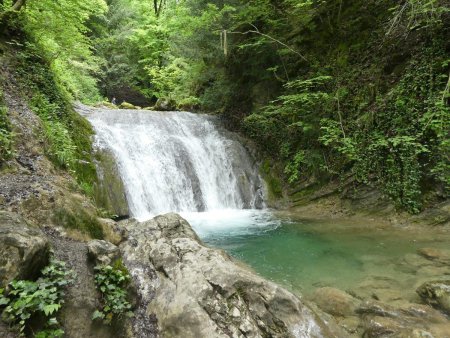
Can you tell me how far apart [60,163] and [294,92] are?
816 centimetres

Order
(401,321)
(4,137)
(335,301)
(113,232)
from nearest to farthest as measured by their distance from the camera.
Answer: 1. (401,321)
2. (335,301)
3. (113,232)
4. (4,137)

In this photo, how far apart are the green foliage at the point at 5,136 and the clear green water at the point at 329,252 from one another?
4.43 metres

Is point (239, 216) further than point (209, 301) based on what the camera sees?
Yes

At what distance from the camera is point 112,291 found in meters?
3.30

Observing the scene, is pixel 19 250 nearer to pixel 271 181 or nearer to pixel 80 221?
pixel 80 221

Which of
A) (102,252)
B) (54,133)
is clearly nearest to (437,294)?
(102,252)

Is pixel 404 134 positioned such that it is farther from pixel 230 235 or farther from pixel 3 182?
pixel 3 182

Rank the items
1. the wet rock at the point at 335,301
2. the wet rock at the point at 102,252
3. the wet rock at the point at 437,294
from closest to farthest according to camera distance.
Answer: the wet rock at the point at 102,252, the wet rock at the point at 437,294, the wet rock at the point at 335,301

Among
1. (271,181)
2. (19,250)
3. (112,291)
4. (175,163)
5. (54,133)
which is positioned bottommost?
(112,291)

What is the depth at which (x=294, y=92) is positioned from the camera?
1138 centimetres

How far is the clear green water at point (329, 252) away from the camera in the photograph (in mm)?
5191

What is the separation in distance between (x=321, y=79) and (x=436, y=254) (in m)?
6.01

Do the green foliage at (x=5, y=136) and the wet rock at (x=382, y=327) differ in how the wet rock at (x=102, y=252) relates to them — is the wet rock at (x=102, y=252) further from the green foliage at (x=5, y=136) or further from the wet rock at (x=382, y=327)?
the wet rock at (x=382, y=327)

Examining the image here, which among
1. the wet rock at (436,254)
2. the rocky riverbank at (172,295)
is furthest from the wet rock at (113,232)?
the wet rock at (436,254)
